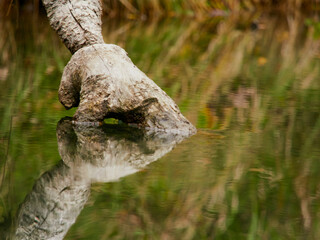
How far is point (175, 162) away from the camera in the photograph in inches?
81.0

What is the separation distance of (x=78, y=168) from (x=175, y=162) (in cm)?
32

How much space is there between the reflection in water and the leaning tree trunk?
63mm

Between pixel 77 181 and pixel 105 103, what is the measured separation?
27.6 inches

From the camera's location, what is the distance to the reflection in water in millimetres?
1532

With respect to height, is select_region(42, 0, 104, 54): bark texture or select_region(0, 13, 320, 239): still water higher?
select_region(42, 0, 104, 54): bark texture

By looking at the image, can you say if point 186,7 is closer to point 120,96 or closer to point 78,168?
point 120,96

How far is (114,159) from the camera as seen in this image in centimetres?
208

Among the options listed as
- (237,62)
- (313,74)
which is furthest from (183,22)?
(313,74)

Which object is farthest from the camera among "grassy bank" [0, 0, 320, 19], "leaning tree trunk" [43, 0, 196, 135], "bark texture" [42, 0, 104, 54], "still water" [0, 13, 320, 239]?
"grassy bank" [0, 0, 320, 19]

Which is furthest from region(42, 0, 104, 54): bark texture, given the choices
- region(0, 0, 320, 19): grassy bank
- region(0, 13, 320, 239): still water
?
region(0, 0, 320, 19): grassy bank

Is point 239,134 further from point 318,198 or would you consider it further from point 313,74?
point 313,74

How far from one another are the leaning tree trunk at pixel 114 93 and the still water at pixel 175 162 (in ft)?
0.25

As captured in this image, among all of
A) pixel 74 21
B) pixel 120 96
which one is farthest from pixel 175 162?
pixel 74 21

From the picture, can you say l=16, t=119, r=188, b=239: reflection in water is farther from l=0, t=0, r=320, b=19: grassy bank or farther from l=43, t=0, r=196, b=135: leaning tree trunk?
l=0, t=0, r=320, b=19: grassy bank
